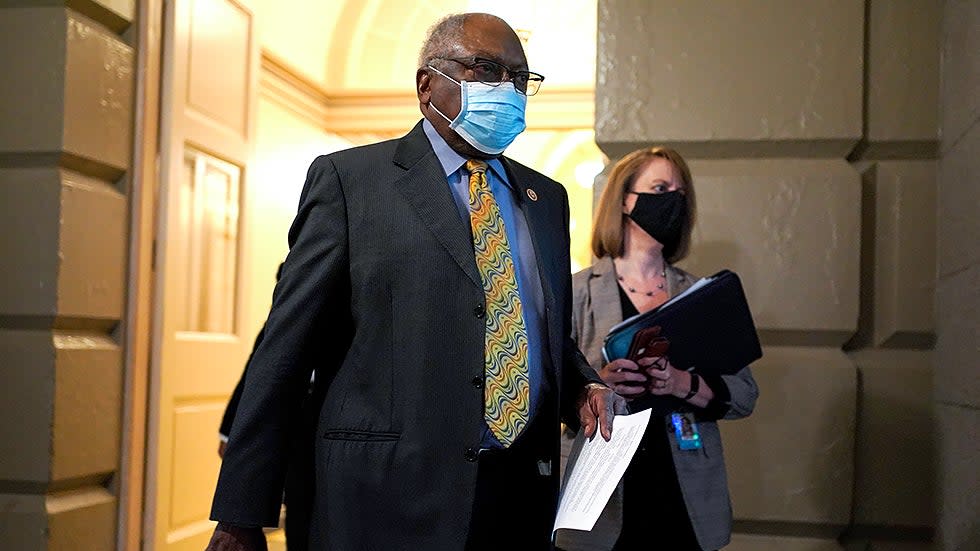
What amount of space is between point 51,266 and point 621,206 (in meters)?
1.77

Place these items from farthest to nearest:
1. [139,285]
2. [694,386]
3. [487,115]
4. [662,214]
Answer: [139,285], [662,214], [694,386], [487,115]

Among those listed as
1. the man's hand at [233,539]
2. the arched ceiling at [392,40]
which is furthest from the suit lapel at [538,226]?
the arched ceiling at [392,40]

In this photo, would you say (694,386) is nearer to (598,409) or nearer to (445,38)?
(598,409)

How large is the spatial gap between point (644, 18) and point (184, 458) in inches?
96.7

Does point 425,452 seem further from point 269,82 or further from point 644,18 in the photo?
point 269,82

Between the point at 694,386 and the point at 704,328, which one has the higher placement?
the point at 704,328

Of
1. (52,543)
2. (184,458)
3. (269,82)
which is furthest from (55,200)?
(269,82)

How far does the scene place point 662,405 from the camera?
265 cm

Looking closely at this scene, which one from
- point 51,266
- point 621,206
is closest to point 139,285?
point 51,266

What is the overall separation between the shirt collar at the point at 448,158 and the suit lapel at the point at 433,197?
29 mm

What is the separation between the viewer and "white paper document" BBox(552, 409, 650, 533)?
1.75 m

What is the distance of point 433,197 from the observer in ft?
6.40

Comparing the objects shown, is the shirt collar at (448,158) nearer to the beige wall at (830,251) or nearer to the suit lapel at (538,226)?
the suit lapel at (538,226)

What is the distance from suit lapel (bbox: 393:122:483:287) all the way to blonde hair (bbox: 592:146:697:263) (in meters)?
0.94
